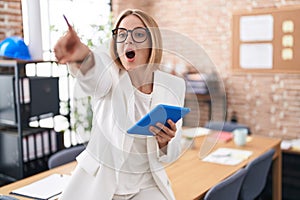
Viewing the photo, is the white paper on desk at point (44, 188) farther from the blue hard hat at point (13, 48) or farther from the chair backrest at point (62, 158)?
the blue hard hat at point (13, 48)

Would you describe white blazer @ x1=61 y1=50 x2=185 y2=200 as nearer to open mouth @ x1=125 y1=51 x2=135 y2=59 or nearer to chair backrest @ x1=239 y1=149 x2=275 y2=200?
open mouth @ x1=125 y1=51 x2=135 y2=59

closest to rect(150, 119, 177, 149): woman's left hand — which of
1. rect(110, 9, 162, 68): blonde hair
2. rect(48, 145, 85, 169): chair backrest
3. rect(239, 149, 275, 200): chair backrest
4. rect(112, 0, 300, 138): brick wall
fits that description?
rect(110, 9, 162, 68): blonde hair

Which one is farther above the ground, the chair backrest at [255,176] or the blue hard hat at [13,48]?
the blue hard hat at [13,48]

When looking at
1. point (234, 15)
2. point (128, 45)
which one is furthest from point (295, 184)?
point (128, 45)

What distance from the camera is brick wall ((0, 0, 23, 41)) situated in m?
3.10

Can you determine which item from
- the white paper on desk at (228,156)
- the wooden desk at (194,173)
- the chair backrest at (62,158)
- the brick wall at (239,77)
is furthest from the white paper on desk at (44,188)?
the brick wall at (239,77)

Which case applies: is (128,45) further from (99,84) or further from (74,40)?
(74,40)

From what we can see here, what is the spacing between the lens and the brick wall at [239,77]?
4094mm

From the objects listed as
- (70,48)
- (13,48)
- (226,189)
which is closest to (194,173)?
(226,189)

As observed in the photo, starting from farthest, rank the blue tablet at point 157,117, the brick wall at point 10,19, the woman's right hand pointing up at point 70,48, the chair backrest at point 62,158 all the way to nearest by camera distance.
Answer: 1. the brick wall at point 10,19
2. the chair backrest at point 62,158
3. the blue tablet at point 157,117
4. the woman's right hand pointing up at point 70,48

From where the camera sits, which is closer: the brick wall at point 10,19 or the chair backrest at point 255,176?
the chair backrest at point 255,176

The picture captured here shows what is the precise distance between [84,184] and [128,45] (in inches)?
19.8

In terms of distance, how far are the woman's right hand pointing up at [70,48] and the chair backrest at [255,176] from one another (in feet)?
5.14

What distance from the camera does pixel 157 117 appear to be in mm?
944
